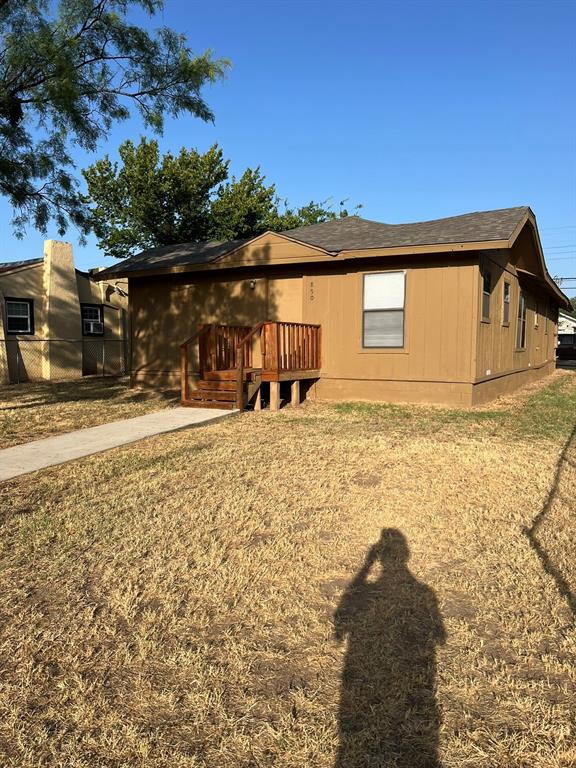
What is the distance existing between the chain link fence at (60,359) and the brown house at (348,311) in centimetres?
601

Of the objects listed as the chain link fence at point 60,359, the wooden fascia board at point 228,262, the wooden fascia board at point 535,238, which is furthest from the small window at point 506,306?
the chain link fence at point 60,359

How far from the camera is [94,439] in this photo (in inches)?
276

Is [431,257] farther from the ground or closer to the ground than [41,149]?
closer to the ground

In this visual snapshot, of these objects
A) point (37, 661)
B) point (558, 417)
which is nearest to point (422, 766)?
point (37, 661)

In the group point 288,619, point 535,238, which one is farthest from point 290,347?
point 288,619

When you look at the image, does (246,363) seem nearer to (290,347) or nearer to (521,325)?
(290,347)

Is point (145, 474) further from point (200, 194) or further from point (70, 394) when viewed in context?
point (200, 194)

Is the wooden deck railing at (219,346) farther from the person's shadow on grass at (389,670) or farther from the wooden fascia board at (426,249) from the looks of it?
the person's shadow on grass at (389,670)

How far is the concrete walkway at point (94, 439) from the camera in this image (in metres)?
5.79

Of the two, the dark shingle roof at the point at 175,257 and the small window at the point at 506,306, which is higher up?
the dark shingle roof at the point at 175,257

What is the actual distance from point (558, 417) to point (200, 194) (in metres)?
24.3

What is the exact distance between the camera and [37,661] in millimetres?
2369

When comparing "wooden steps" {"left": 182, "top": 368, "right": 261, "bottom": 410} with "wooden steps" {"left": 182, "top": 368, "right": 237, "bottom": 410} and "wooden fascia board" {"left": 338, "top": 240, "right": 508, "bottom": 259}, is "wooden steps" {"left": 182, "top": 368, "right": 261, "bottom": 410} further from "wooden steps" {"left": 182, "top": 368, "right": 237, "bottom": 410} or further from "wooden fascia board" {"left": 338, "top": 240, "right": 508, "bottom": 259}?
"wooden fascia board" {"left": 338, "top": 240, "right": 508, "bottom": 259}

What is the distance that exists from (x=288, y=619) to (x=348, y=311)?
8583 mm
